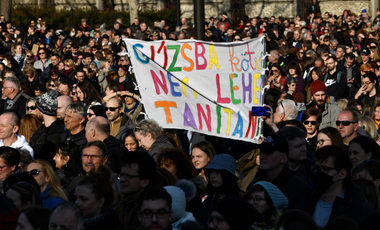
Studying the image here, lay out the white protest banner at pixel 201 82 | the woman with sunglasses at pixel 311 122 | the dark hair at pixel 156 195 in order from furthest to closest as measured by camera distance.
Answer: the woman with sunglasses at pixel 311 122 < the white protest banner at pixel 201 82 < the dark hair at pixel 156 195

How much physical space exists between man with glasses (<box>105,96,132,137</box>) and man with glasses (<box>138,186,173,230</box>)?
3887 millimetres

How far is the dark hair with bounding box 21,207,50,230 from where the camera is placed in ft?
12.0

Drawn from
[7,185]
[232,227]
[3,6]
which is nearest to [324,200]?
[232,227]

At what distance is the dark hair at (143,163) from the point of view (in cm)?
439

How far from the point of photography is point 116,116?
778cm

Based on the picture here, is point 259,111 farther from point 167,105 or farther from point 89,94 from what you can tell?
point 89,94

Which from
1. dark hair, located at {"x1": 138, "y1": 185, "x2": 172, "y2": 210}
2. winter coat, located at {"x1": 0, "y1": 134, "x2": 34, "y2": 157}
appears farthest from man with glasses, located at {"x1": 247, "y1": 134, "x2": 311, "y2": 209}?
winter coat, located at {"x1": 0, "y1": 134, "x2": 34, "y2": 157}

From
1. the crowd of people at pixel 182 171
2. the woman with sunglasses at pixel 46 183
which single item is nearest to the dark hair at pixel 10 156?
the crowd of people at pixel 182 171

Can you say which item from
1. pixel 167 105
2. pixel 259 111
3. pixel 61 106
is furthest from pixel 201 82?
pixel 61 106

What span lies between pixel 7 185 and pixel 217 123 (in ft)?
9.31

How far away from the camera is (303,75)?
36.2ft

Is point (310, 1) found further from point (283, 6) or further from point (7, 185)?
point (7, 185)

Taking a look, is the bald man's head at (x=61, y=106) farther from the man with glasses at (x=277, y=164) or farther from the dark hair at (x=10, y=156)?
the man with glasses at (x=277, y=164)

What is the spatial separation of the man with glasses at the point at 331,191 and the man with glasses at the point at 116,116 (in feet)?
13.1
